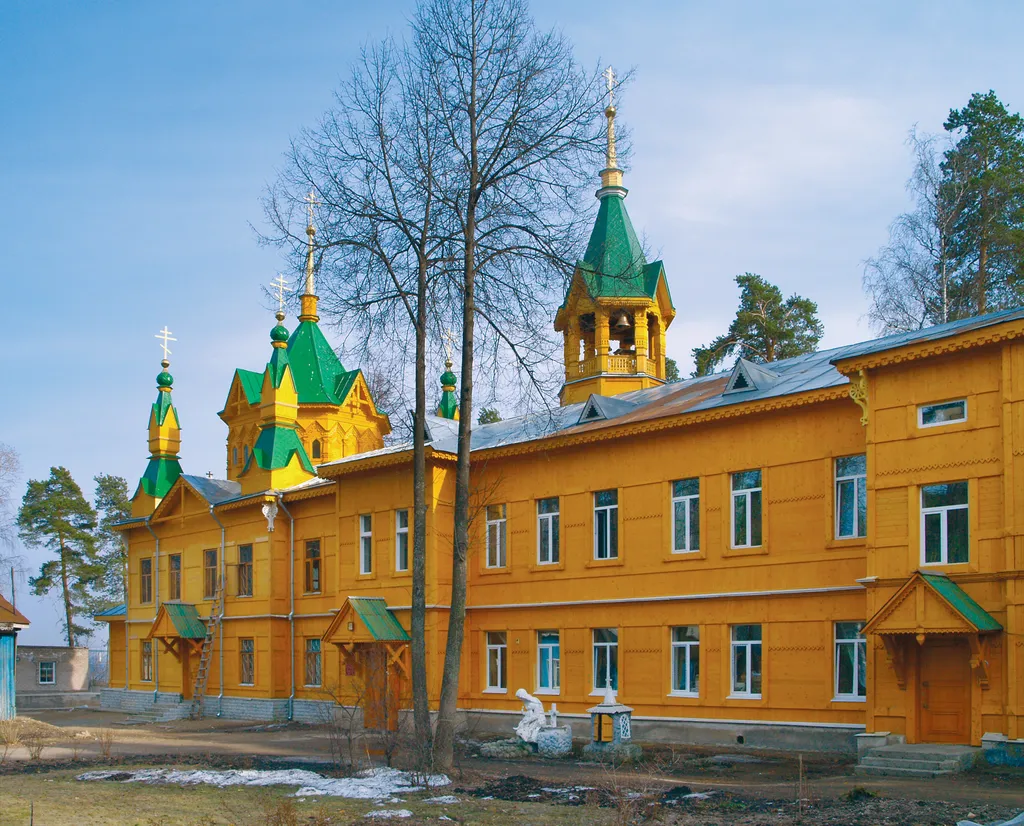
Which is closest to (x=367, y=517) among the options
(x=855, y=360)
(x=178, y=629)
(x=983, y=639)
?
(x=178, y=629)

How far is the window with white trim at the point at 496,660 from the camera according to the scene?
2569 cm

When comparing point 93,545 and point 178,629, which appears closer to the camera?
point 178,629

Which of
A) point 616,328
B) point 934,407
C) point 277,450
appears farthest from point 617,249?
point 934,407

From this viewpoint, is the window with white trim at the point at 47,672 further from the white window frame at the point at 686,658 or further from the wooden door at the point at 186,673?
the white window frame at the point at 686,658

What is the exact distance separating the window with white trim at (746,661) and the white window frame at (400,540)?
880cm

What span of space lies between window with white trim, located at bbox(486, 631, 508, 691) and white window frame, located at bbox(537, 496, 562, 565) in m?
2.23

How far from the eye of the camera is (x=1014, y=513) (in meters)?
16.4

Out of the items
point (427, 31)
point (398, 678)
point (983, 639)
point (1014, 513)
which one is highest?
point (427, 31)

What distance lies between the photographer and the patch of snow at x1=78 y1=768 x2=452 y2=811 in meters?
14.9

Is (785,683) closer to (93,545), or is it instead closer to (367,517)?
(367,517)

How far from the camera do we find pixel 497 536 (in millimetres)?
26141

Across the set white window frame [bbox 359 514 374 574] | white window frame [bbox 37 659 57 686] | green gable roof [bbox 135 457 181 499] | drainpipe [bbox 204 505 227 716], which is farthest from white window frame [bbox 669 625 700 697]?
white window frame [bbox 37 659 57 686]

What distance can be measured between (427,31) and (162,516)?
23.9 m

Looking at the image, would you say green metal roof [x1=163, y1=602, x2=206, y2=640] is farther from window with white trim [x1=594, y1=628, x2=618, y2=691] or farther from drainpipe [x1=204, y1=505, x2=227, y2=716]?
window with white trim [x1=594, y1=628, x2=618, y2=691]
